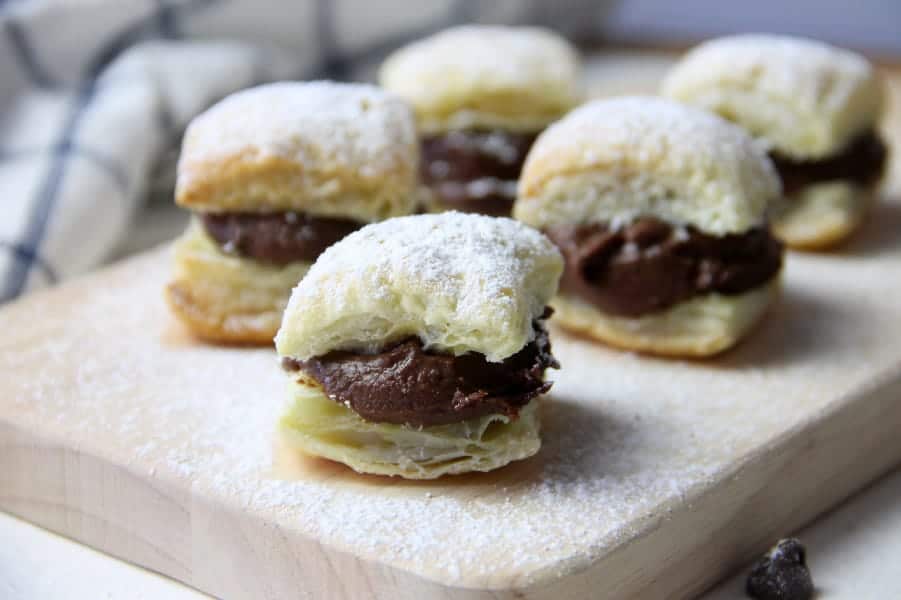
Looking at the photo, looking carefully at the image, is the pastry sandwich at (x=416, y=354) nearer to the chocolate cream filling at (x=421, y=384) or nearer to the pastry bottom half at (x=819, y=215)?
the chocolate cream filling at (x=421, y=384)

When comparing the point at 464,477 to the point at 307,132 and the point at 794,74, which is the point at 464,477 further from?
the point at 794,74

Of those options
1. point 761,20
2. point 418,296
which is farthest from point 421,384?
point 761,20

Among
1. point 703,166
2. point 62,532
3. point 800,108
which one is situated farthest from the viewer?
point 800,108

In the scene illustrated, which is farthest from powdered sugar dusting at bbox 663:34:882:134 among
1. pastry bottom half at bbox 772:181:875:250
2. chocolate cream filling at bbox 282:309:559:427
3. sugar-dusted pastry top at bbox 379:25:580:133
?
chocolate cream filling at bbox 282:309:559:427

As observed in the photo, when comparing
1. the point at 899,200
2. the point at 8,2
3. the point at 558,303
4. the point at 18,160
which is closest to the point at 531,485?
the point at 558,303

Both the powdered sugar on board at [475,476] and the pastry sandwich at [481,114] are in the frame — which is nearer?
the powdered sugar on board at [475,476]

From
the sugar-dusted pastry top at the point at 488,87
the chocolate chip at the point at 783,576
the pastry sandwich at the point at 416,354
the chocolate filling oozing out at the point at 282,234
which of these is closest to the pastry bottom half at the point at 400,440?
the pastry sandwich at the point at 416,354

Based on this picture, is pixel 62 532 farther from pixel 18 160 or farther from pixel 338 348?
pixel 18 160
